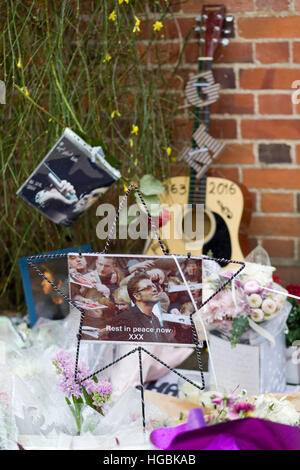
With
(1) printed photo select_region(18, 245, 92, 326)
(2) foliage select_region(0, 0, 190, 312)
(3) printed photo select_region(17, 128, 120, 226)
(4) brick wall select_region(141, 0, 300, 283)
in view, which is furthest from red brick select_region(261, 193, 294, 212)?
(1) printed photo select_region(18, 245, 92, 326)

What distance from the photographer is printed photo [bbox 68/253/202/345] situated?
916 millimetres

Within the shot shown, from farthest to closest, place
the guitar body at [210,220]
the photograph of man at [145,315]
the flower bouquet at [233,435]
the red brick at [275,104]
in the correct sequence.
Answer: the red brick at [275,104], the guitar body at [210,220], the photograph of man at [145,315], the flower bouquet at [233,435]

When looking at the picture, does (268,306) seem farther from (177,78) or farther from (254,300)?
(177,78)

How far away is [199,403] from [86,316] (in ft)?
0.74

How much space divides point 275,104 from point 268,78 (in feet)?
0.26

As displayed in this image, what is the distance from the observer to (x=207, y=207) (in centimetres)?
177

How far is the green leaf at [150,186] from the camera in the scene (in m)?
1.58

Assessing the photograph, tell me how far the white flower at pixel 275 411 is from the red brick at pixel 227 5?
128 centimetres

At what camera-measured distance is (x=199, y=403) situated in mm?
962

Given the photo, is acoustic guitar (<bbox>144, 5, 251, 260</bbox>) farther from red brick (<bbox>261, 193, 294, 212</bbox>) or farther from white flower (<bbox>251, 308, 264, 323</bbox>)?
white flower (<bbox>251, 308, 264, 323</bbox>)

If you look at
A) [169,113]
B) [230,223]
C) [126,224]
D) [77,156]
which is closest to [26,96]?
[77,156]

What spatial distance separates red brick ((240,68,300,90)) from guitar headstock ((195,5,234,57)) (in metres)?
0.13

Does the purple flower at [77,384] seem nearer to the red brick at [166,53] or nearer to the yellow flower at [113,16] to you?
the yellow flower at [113,16]

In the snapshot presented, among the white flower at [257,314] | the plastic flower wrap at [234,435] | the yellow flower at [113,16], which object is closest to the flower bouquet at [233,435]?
the plastic flower wrap at [234,435]
